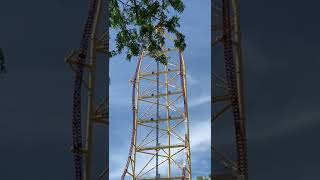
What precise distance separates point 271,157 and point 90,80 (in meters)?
9.76

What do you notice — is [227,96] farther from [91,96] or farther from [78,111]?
[91,96]

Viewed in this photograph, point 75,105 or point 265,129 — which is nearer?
point 265,129

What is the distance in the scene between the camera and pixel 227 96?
48.3ft

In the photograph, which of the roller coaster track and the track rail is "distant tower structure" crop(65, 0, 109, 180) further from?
the track rail

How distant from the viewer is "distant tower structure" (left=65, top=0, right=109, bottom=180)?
1430 cm

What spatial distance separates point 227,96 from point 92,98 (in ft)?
13.8

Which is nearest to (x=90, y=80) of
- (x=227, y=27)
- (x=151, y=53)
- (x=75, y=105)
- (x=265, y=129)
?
(x=75, y=105)

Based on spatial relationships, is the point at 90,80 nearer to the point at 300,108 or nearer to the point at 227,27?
the point at 227,27

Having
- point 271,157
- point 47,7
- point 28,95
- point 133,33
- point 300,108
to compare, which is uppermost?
point 47,7

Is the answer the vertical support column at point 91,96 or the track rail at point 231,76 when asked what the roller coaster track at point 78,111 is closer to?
the vertical support column at point 91,96

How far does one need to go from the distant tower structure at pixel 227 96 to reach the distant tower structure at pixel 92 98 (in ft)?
10.3

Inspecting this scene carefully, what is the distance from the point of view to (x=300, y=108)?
23.7ft

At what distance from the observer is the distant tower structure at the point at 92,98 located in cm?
1430

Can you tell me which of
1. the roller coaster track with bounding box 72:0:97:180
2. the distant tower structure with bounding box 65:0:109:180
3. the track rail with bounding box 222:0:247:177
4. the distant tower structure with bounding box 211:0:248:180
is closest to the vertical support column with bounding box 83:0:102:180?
the distant tower structure with bounding box 65:0:109:180
